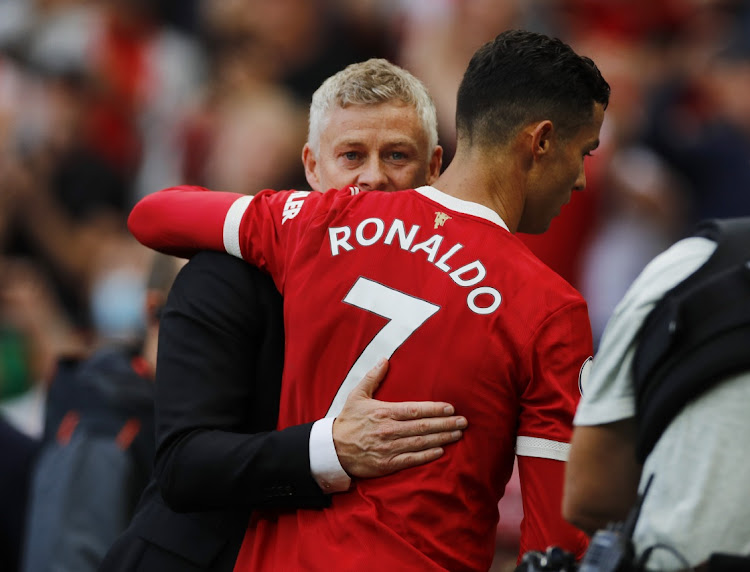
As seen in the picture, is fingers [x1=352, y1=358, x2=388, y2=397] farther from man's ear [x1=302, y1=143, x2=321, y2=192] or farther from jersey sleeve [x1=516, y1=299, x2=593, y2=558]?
man's ear [x1=302, y1=143, x2=321, y2=192]

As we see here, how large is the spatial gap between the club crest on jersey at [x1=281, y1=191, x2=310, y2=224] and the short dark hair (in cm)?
40

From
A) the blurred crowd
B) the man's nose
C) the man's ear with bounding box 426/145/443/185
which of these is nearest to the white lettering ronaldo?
the man's nose

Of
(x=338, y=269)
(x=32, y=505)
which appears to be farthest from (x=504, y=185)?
(x=32, y=505)

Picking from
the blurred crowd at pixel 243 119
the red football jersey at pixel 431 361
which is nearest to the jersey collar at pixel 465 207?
the red football jersey at pixel 431 361

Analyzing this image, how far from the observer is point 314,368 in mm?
2449

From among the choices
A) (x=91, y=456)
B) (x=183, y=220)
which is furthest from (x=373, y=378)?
(x=91, y=456)

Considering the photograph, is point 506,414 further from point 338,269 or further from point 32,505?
point 32,505

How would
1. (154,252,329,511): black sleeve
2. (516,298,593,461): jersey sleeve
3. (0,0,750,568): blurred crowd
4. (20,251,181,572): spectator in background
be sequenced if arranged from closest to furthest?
(516,298,593,461): jersey sleeve → (154,252,329,511): black sleeve → (20,251,181,572): spectator in background → (0,0,750,568): blurred crowd

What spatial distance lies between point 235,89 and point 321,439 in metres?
5.85

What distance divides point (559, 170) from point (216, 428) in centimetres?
92

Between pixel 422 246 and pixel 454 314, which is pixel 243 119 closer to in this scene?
pixel 422 246

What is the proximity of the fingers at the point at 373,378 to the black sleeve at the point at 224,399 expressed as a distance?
0.47ft

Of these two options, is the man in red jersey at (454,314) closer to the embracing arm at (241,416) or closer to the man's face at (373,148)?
the embracing arm at (241,416)

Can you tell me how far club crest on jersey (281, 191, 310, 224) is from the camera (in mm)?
2559
